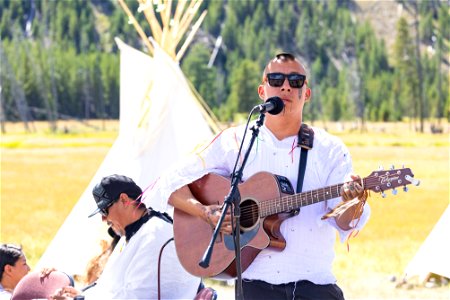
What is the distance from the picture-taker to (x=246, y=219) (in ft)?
11.0

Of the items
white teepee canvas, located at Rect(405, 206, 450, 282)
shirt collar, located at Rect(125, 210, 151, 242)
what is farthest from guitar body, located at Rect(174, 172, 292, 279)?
white teepee canvas, located at Rect(405, 206, 450, 282)

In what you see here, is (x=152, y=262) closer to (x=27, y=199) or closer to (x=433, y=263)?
(x=433, y=263)

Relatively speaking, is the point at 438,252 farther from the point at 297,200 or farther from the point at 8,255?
the point at 297,200

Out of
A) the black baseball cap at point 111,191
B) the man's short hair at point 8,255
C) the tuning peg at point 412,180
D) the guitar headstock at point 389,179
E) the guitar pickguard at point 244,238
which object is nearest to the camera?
the tuning peg at point 412,180

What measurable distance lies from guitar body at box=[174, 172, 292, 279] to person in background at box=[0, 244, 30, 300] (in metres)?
1.13

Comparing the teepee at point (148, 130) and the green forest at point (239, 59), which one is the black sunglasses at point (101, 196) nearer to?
the teepee at point (148, 130)

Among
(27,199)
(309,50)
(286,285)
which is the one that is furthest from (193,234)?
(309,50)

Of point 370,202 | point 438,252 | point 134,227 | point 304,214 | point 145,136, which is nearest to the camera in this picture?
point 304,214

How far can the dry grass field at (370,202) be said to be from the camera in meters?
9.19

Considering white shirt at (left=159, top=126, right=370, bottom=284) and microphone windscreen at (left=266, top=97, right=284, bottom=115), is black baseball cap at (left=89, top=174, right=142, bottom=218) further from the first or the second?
microphone windscreen at (left=266, top=97, right=284, bottom=115)

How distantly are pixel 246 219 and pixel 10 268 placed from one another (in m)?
1.46

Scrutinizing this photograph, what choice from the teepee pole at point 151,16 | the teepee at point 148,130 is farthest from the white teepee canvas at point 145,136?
the teepee pole at point 151,16

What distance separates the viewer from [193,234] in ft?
11.4

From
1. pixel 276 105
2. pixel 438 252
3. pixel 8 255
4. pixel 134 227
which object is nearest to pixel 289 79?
pixel 276 105
